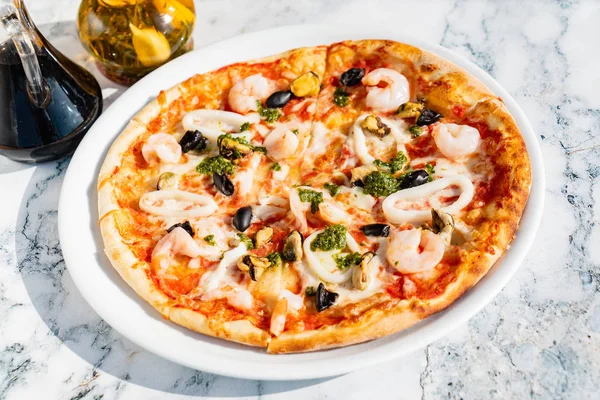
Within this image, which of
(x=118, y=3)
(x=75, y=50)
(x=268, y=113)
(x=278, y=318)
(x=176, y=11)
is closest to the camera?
(x=278, y=318)

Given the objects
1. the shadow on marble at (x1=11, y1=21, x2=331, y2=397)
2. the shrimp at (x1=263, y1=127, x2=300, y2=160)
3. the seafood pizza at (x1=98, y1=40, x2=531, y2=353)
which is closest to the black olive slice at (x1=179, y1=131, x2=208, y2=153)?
the seafood pizza at (x1=98, y1=40, x2=531, y2=353)

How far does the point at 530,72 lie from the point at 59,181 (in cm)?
317

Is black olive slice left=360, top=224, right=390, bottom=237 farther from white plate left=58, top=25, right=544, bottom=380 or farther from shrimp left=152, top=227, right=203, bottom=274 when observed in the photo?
shrimp left=152, top=227, right=203, bottom=274

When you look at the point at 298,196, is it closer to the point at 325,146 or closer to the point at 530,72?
the point at 325,146

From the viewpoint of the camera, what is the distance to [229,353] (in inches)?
134

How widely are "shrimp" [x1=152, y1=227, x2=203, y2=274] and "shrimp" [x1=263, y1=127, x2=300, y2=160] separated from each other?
30.0 inches

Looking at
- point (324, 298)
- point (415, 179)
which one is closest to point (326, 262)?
point (324, 298)

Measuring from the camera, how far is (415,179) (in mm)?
3926

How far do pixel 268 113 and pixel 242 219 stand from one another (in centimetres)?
85

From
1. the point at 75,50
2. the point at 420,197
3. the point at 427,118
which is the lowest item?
the point at 75,50

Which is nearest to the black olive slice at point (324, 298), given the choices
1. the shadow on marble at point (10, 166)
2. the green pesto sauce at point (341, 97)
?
the green pesto sauce at point (341, 97)

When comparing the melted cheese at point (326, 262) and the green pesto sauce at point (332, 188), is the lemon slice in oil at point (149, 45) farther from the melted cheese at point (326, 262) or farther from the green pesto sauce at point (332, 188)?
the melted cheese at point (326, 262)

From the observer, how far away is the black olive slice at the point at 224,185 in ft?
13.3

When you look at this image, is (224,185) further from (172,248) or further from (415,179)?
(415,179)
